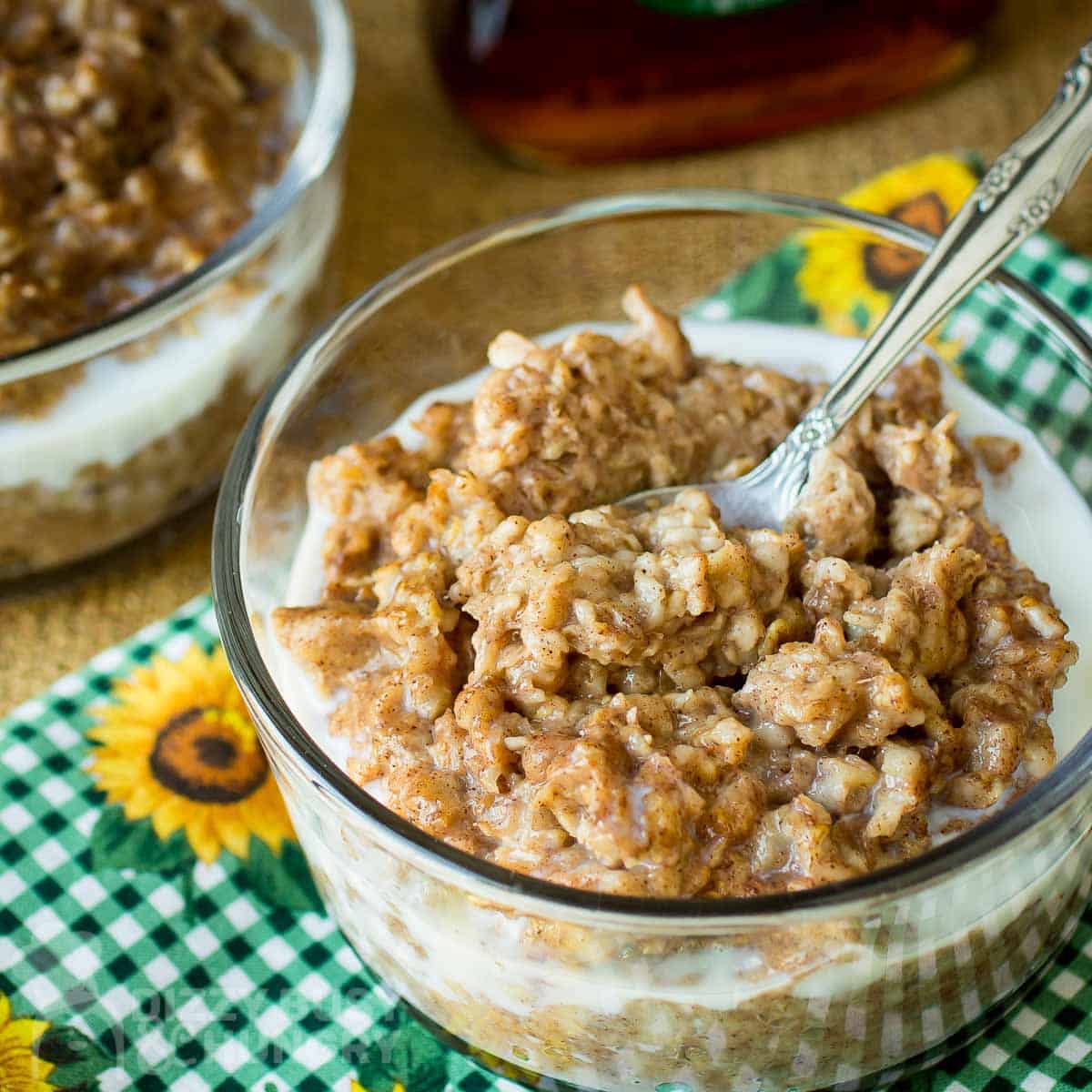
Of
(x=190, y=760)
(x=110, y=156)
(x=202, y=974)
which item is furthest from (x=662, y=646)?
(x=110, y=156)

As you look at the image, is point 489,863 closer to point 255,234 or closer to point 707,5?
point 255,234

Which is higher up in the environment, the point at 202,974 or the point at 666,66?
the point at 666,66

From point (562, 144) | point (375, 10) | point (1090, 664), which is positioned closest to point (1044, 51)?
point (562, 144)

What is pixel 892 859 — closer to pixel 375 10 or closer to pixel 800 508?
pixel 800 508

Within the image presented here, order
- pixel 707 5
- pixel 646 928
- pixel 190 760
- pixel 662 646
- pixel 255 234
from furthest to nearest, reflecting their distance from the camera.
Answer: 1. pixel 707 5
2. pixel 255 234
3. pixel 190 760
4. pixel 662 646
5. pixel 646 928

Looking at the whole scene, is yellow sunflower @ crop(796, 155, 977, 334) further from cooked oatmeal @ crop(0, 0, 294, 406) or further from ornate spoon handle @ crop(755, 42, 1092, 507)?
cooked oatmeal @ crop(0, 0, 294, 406)

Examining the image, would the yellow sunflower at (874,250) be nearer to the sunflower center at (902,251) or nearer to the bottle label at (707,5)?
the sunflower center at (902,251)

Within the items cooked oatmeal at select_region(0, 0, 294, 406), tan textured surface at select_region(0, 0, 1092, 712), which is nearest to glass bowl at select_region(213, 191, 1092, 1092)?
cooked oatmeal at select_region(0, 0, 294, 406)
